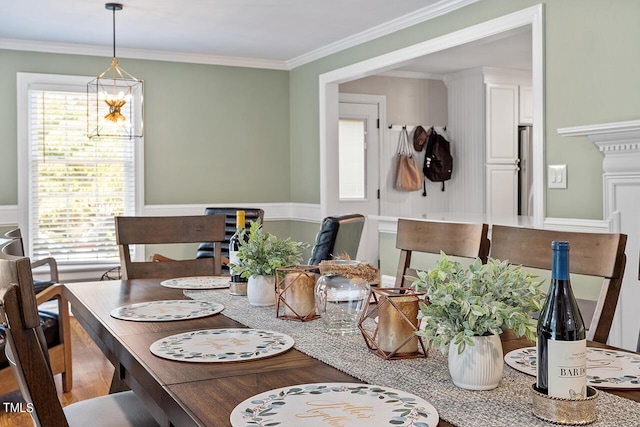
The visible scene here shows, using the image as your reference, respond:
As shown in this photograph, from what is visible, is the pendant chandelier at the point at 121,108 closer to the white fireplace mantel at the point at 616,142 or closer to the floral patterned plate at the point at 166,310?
the white fireplace mantel at the point at 616,142

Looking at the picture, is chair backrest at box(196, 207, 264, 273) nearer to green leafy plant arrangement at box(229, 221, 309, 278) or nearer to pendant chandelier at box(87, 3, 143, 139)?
pendant chandelier at box(87, 3, 143, 139)

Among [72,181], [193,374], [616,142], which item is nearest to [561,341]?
[193,374]

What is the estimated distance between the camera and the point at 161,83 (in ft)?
20.0

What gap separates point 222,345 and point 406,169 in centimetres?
585

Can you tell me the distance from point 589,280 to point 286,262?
7.16ft

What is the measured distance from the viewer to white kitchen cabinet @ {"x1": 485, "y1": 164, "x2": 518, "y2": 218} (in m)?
7.07

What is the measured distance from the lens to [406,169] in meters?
7.11

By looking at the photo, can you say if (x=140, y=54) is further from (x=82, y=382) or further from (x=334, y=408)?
(x=334, y=408)

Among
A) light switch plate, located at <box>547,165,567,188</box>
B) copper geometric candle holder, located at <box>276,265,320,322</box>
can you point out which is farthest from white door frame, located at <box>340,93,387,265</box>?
Answer: copper geometric candle holder, located at <box>276,265,320,322</box>

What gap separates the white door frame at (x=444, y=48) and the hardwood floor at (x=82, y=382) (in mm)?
2505

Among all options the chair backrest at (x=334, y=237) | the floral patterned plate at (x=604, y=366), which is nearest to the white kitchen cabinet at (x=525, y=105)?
the chair backrest at (x=334, y=237)

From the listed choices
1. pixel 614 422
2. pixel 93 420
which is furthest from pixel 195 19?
pixel 614 422

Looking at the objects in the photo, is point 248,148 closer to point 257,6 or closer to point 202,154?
point 202,154

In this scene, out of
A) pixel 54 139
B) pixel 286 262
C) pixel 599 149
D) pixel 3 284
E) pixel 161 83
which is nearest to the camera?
pixel 3 284
